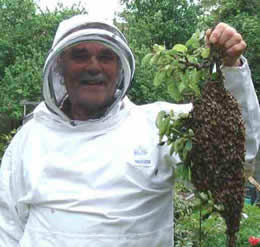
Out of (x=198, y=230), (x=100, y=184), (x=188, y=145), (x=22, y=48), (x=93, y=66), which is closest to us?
(x=188, y=145)

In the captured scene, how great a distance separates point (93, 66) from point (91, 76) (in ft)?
0.18

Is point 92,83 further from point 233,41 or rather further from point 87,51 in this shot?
point 233,41

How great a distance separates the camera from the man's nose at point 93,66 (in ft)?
8.63

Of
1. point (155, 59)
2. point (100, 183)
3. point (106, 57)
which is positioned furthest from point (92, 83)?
point (155, 59)

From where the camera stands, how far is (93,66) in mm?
2629

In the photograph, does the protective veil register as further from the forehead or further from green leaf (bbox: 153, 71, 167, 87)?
green leaf (bbox: 153, 71, 167, 87)

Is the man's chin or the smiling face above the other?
the smiling face

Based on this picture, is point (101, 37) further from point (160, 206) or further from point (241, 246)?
point (241, 246)

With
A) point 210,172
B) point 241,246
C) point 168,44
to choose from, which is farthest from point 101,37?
point 168,44

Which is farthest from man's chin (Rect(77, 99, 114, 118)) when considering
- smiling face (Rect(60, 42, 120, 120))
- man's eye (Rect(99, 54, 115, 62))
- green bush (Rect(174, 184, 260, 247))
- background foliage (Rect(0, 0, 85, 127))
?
background foliage (Rect(0, 0, 85, 127))

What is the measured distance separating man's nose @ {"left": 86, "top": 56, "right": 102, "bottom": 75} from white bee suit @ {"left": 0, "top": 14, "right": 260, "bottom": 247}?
205 mm

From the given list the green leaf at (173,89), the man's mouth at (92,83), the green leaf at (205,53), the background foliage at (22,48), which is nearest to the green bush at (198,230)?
the man's mouth at (92,83)

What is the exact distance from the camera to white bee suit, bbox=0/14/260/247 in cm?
241

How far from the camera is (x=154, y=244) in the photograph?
8.05ft
